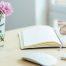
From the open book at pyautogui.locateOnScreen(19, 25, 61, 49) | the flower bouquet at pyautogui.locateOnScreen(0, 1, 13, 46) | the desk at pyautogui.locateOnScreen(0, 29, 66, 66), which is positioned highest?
the flower bouquet at pyautogui.locateOnScreen(0, 1, 13, 46)

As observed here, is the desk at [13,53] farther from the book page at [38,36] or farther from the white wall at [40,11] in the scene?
the white wall at [40,11]

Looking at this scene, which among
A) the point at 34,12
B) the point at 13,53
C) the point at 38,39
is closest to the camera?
the point at 13,53

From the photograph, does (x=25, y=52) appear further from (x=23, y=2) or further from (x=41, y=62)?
(x=23, y=2)

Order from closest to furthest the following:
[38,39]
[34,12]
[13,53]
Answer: [13,53]
[38,39]
[34,12]

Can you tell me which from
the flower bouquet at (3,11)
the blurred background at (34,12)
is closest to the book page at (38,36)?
the flower bouquet at (3,11)

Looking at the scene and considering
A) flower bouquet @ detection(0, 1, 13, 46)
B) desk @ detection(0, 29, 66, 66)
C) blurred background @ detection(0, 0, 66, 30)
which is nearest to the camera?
desk @ detection(0, 29, 66, 66)

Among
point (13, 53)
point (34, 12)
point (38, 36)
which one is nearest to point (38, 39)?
point (38, 36)

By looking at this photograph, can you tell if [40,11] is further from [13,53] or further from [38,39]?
[13,53]

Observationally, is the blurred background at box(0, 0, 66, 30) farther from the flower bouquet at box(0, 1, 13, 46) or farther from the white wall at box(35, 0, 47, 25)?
the flower bouquet at box(0, 1, 13, 46)

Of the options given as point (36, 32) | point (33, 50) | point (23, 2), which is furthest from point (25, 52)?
point (23, 2)

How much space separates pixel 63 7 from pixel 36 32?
105 cm

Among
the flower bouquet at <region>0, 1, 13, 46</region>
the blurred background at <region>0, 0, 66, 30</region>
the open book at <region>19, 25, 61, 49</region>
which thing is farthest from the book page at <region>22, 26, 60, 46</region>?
the blurred background at <region>0, 0, 66, 30</region>

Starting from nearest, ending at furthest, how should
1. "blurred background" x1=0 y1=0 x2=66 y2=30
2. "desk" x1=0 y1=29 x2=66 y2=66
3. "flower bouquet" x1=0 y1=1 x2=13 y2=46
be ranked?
1. "desk" x1=0 y1=29 x2=66 y2=66
2. "flower bouquet" x1=0 y1=1 x2=13 y2=46
3. "blurred background" x1=0 y1=0 x2=66 y2=30

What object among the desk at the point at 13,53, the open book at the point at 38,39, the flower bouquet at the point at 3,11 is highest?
the flower bouquet at the point at 3,11
